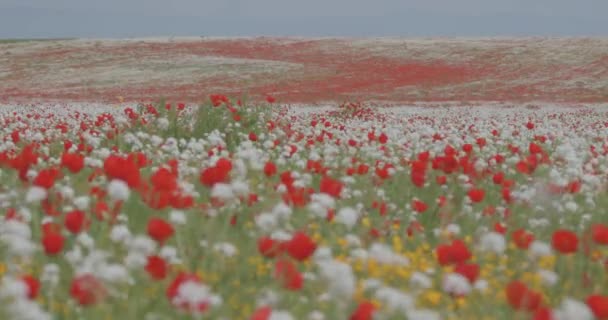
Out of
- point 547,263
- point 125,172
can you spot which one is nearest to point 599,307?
point 547,263

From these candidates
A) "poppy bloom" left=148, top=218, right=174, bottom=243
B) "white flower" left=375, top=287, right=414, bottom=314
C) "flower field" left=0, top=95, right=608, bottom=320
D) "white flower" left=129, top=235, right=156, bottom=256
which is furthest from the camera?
"white flower" left=129, top=235, right=156, bottom=256

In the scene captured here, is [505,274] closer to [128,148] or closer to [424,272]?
[424,272]

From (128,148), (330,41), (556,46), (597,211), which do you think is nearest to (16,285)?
(597,211)

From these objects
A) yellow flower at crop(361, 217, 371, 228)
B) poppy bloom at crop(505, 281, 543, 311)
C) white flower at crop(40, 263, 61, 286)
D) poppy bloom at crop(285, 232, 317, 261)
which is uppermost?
yellow flower at crop(361, 217, 371, 228)

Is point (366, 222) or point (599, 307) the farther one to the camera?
point (366, 222)

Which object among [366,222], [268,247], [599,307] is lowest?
[599,307]

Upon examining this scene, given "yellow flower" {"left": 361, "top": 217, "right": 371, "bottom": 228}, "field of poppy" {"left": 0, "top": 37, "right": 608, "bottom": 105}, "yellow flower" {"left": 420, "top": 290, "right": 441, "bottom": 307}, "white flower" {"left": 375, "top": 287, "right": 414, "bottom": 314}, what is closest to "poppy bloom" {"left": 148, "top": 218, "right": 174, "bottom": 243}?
"white flower" {"left": 375, "top": 287, "right": 414, "bottom": 314}

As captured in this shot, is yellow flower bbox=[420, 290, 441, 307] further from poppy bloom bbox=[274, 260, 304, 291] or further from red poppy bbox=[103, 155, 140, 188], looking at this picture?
red poppy bbox=[103, 155, 140, 188]

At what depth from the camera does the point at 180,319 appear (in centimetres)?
336

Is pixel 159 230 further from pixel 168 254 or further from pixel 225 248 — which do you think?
pixel 225 248

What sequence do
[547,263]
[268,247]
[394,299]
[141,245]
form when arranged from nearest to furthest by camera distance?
1. [394,299]
2. [141,245]
3. [268,247]
4. [547,263]

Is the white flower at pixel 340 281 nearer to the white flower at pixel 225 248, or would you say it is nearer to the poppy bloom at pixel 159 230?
the poppy bloom at pixel 159 230

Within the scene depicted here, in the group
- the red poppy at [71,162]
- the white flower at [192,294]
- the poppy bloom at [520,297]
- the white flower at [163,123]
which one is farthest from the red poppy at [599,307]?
the white flower at [163,123]

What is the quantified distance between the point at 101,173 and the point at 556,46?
6549cm
